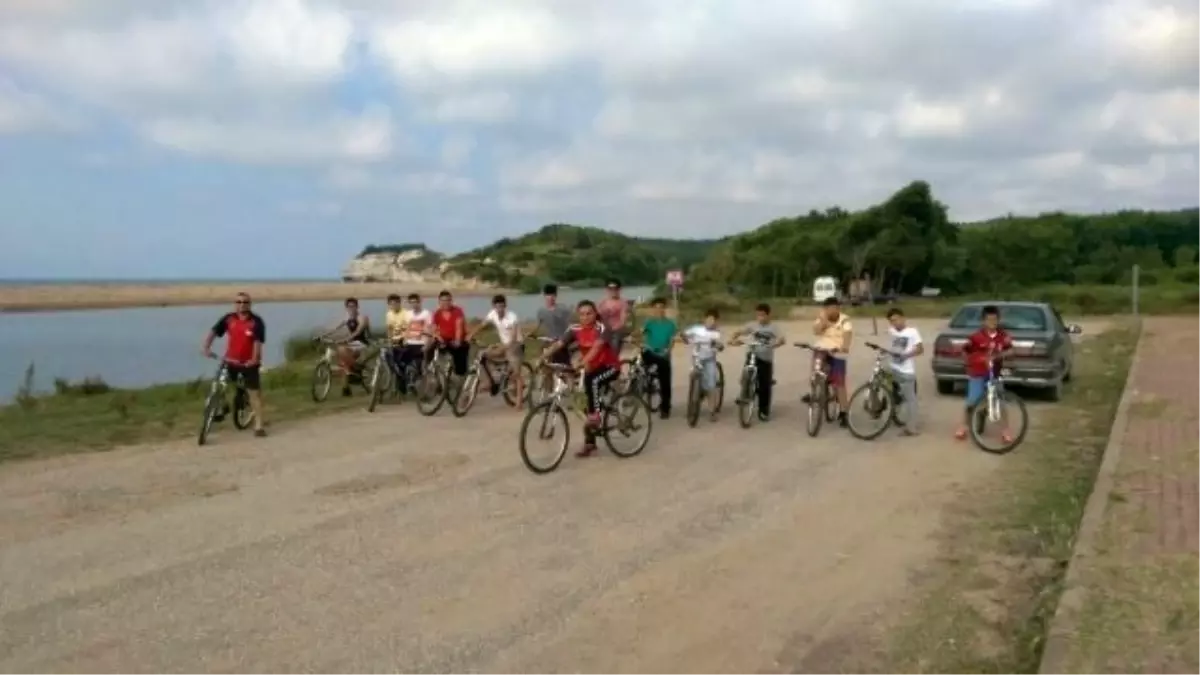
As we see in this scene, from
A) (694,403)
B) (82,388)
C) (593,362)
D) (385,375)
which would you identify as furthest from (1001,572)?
(82,388)

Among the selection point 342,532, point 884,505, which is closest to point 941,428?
point 884,505

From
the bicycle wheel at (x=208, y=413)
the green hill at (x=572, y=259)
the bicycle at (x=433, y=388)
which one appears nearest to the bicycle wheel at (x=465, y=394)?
the bicycle at (x=433, y=388)

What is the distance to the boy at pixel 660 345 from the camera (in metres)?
13.5

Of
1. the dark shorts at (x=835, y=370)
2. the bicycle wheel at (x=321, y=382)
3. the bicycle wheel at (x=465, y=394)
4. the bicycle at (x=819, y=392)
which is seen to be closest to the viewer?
the bicycle at (x=819, y=392)

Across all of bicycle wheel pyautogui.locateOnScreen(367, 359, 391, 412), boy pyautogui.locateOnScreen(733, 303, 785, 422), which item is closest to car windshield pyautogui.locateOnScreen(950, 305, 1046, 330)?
boy pyautogui.locateOnScreen(733, 303, 785, 422)

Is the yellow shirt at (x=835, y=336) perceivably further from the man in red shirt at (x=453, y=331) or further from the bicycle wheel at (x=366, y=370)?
the bicycle wheel at (x=366, y=370)

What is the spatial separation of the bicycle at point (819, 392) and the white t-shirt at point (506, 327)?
4.02m

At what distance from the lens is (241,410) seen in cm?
1309

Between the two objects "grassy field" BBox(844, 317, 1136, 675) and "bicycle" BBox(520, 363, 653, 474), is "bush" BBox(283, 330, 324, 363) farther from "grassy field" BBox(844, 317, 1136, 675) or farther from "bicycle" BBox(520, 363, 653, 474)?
"grassy field" BBox(844, 317, 1136, 675)

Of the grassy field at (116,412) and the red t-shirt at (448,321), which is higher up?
the red t-shirt at (448,321)

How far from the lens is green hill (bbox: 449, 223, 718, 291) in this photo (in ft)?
396

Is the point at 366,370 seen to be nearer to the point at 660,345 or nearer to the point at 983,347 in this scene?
the point at 660,345

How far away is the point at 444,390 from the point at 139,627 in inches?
344

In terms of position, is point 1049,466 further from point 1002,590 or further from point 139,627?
point 139,627
